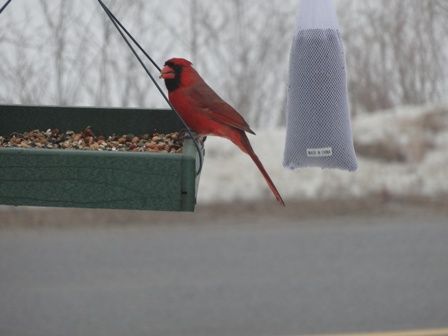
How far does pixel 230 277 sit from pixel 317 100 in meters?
7.26

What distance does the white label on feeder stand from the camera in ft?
6.97

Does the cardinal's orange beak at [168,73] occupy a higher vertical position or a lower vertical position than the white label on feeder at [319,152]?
higher

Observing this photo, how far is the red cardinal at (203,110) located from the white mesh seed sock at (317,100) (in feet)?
1.03

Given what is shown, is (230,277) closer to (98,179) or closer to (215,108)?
(215,108)

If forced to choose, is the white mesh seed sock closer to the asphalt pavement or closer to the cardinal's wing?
the cardinal's wing

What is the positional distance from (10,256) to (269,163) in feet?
10.7

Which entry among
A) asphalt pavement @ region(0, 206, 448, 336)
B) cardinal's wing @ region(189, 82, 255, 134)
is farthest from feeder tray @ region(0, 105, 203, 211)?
asphalt pavement @ region(0, 206, 448, 336)

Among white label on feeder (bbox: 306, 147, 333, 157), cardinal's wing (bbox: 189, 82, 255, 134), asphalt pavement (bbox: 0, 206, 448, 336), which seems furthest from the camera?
asphalt pavement (bbox: 0, 206, 448, 336)

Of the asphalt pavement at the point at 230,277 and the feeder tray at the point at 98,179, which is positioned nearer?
the feeder tray at the point at 98,179

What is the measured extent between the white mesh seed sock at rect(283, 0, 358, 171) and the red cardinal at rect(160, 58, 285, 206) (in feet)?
1.03

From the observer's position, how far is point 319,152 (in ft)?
7.00

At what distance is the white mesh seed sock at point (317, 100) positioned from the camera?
2.13 metres

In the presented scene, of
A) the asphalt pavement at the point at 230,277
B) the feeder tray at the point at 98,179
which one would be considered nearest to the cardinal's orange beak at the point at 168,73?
the feeder tray at the point at 98,179

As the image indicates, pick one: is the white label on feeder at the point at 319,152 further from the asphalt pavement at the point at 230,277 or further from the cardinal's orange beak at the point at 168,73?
the asphalt pavement at the point at 230,277
